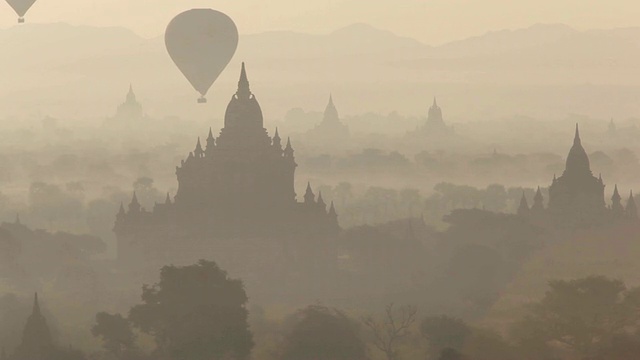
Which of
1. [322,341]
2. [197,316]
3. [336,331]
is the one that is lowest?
[322,341]

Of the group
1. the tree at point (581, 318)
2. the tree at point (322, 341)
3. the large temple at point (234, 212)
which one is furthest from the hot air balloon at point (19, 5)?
the tree at point (322, 341)

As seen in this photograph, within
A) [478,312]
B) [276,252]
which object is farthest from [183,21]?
[478,312]

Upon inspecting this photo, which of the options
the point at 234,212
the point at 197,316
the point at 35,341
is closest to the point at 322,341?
the point at 197,316

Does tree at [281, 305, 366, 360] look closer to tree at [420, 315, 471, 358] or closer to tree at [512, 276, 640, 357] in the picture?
tree at [420, 315, 471, 358]

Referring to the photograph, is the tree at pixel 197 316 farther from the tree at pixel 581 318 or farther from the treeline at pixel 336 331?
the tree at pixel 581 318

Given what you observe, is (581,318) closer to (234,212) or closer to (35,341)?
(35,341)
